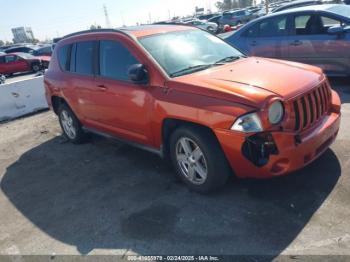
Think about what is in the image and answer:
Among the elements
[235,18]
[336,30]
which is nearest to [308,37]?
[336,30]

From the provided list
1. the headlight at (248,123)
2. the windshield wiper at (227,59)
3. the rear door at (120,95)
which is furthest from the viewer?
the windshield wiper at (227,59)

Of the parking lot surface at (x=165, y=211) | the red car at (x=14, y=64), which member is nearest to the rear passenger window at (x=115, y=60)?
the parking lot surface at (x=165, y=211)

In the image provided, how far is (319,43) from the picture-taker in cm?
783

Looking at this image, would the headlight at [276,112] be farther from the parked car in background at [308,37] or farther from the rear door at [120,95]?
the parked car in background at [308,37]

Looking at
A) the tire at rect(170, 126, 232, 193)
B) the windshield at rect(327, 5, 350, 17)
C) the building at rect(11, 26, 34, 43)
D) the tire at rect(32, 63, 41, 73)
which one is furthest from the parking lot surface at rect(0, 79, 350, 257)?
the building at rect(11, 26, 34, 43)

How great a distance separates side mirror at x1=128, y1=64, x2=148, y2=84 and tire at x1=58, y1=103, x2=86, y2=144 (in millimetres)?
2384

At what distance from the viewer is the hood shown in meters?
3.67

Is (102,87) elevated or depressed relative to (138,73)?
depressed

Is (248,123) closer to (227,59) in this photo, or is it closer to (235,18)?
(227,59)

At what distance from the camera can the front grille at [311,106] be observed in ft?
12.2

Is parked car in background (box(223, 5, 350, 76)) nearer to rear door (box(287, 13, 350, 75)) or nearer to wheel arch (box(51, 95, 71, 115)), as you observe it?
rear door (box(287, 13, 350, 75))

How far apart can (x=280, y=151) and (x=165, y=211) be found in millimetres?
1325

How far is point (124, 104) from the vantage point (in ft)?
16.0

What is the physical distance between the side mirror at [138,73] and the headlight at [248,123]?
4.40 feet
